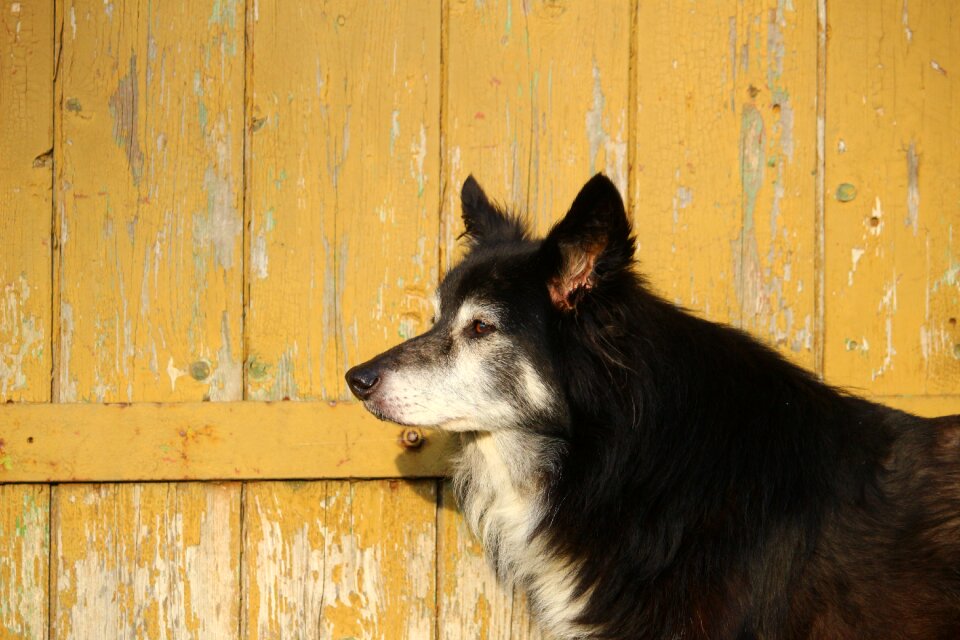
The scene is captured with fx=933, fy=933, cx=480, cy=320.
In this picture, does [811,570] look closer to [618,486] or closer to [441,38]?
[618,486]

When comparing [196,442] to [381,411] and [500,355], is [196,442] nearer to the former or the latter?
[381,411]

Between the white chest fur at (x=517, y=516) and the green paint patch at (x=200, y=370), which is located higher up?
the green paint patch at (x=200, y=370)

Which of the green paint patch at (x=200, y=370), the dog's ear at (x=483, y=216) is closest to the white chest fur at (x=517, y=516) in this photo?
the dog's ear at (x=483, y=216)

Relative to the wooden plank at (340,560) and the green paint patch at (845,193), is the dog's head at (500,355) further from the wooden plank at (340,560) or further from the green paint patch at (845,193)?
the green paint patch at (845,193)

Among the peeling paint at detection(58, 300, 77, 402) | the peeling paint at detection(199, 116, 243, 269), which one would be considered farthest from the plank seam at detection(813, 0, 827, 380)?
the peeling paint at detection(58, 300, 77, 402)

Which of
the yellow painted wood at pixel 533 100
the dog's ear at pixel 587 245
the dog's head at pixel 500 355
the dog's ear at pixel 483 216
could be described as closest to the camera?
the dog's ear at pixel 587 245

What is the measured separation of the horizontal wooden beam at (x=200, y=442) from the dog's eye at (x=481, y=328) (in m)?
0.55

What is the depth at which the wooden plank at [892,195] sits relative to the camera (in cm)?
355

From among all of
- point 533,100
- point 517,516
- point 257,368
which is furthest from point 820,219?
point 257,368

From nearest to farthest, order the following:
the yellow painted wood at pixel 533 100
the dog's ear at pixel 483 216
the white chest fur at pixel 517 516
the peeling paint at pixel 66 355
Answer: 1. the white chest fur at pixel 517 516
2. the dog's ear at pixel 483 216
3. the peeling paint at pixel 66 355
4. the yellow painted wood at pixel 533 100

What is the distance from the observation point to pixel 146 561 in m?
3.40

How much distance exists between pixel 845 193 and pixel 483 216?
4.66 feet

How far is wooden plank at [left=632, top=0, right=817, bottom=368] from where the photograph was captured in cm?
352

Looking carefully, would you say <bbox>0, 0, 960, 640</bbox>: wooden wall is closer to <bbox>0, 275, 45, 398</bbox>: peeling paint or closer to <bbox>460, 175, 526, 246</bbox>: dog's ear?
<bbox>0, 275, 45, 398</bbox>: peeling paint
